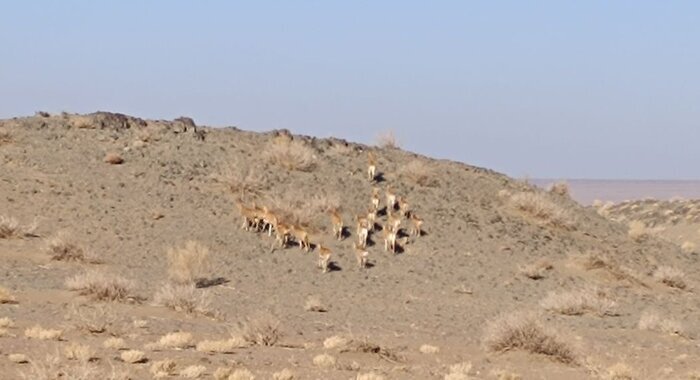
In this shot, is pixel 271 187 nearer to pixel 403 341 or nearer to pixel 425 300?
pixel 425 300

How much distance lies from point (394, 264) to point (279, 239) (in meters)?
2.87

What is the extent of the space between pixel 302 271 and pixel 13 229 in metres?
6.89

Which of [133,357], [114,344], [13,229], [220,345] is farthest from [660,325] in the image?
[13,229]

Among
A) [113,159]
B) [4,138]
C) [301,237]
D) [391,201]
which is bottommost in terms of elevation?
[301,237]

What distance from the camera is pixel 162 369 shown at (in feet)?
47.5

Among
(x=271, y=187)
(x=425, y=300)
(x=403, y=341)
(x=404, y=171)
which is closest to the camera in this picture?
(x=403, y=341)

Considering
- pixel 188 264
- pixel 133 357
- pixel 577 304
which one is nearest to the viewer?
pixel 133 357

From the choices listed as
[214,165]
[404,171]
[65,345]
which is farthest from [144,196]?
[65,345]

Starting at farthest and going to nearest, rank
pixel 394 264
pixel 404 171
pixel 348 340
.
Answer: pixel 404 171 < pixel 394 264 < pixel 348 340

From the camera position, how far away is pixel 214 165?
108 ft

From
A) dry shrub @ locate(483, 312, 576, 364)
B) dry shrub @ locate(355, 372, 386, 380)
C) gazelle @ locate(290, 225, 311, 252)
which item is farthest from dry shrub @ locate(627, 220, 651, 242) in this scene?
dry shrub @ locate(355, 372, 386, 380)

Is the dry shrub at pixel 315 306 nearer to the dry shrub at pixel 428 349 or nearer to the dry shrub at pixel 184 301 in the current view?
the dry shrub at pixel 184 301

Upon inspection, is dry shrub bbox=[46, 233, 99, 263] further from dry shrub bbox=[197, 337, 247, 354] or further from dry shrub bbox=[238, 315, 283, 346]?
dry shrub bbox=[197, 337, 247, 354]

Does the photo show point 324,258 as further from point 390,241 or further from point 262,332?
point 262,332
